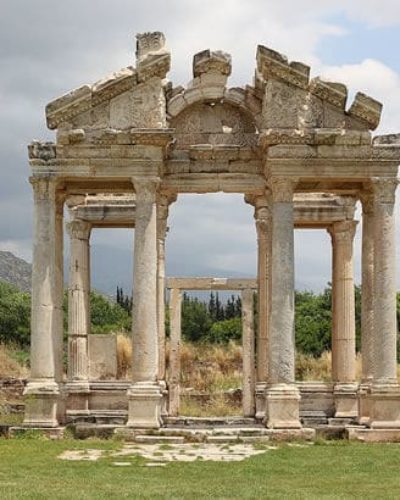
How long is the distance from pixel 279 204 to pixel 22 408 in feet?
42.3

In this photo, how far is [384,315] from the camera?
86.0 feet

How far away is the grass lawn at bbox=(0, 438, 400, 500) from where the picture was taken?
1666 cm

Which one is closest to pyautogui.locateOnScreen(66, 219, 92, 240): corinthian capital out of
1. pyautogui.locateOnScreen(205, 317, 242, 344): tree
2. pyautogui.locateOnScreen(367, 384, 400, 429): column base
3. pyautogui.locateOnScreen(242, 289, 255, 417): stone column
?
pyautogui.locateOnScreen(242, 289, 255, 417): stone column

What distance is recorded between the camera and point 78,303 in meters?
32.8

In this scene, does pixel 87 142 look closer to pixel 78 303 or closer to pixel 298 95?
pixel 298 95

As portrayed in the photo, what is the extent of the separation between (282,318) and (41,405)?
6405 millimetres

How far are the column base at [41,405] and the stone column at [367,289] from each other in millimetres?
8349

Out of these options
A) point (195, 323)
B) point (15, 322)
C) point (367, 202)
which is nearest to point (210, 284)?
point (367, 202)

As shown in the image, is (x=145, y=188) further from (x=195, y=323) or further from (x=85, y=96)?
(x=195, y=323)

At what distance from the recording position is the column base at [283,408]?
1001 inches

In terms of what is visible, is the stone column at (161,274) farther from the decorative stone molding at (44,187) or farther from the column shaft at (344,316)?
the column shaft at (344,316)

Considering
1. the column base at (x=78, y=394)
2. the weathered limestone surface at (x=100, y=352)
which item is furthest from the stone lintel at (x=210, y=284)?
the column base at (x=78, y=394)

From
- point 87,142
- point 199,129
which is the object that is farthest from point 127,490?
point 199,129

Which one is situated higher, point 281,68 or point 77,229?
point 281,68
